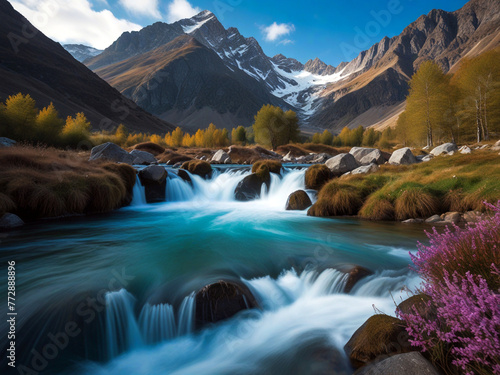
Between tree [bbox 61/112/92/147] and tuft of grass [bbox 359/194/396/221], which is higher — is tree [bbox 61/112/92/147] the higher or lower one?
the higher one

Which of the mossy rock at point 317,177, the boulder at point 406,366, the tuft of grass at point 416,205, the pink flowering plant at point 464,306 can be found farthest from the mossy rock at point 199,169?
the boulder at point 406,366

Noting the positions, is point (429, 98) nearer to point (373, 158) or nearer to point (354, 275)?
point (373, 158)

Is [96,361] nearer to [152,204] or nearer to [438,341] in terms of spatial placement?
[438,341]

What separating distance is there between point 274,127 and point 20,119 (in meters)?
47.1

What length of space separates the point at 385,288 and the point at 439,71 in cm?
4924

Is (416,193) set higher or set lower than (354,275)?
higher

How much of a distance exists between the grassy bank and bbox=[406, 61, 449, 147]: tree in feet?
106

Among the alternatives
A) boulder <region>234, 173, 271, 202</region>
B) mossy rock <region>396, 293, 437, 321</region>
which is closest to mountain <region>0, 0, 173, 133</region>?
boulder <region>234, 173, 271, 202</region>

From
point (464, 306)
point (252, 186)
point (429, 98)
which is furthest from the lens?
point (429, 98)

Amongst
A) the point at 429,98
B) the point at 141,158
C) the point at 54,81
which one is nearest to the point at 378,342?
the point at 141,158

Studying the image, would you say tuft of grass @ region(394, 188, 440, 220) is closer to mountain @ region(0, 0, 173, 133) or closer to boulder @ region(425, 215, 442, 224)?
boulder @ region(425, 215, 442, 224)

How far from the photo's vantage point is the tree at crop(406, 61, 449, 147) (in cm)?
4091

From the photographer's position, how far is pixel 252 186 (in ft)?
→ 64.4

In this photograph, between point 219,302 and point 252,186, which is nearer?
point 219,302
